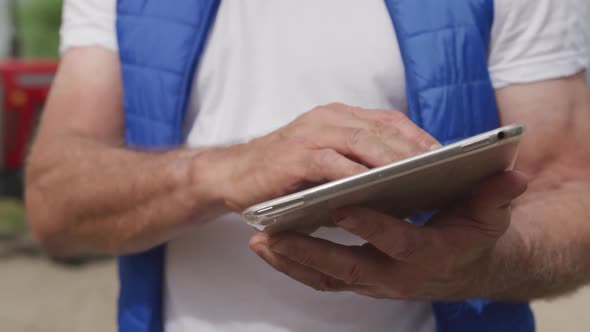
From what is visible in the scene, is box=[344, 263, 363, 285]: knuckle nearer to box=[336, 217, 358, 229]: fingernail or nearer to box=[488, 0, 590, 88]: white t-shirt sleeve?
box=[336, 217, 358, 229]: fingernail

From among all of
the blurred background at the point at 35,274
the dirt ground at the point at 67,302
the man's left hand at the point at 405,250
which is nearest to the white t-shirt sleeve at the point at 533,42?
the man's left hand at the point at 405,250

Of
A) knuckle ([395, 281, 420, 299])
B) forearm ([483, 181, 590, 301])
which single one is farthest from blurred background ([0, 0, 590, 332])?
knuckle ([395, 281, 420, 299])

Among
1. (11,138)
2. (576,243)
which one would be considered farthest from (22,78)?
(576,243)

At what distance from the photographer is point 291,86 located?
1274 millimetres

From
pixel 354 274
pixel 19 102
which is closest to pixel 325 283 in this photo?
pixel 354 274

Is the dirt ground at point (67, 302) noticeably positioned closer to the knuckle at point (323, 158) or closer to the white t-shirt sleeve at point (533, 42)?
the white t-shirt sleeve at point (533, 42)

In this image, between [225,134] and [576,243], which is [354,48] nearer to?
[225,134]

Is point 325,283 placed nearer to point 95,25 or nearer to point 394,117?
point 394,117

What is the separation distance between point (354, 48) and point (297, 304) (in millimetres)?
425

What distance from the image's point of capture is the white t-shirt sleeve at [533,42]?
124 cm

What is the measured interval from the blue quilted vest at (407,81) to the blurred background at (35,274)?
2.61 m

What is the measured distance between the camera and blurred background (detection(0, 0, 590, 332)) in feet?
14.1

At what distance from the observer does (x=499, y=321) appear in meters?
1.29

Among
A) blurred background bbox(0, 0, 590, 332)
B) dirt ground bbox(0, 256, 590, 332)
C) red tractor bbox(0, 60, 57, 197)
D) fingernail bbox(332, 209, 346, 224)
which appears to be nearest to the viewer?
fingernail bbox(332, 209, 346, 224)
